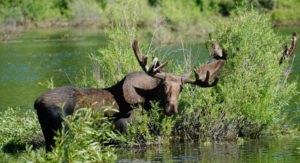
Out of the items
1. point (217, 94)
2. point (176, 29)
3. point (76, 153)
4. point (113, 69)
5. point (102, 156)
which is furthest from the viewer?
point (176, 29)

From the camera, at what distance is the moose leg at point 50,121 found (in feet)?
55.9

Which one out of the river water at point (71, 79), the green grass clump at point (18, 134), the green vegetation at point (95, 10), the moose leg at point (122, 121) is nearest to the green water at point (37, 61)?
the river water at point (71, 79)

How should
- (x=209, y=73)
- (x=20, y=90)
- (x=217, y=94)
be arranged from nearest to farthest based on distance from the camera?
(x=209, y=73) → (x=217, y=94) → (x=20, y=90)

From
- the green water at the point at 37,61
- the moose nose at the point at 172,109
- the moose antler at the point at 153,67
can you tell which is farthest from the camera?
the green water at the point at 37,61

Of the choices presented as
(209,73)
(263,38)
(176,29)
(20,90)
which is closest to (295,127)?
(263,38)

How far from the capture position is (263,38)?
20125mm

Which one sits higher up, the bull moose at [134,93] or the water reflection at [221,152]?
the bull moose at [134,93]

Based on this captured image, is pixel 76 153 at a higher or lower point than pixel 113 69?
lower

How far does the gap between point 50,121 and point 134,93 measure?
7.47ft

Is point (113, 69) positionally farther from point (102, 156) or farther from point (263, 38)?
point (102, 156)

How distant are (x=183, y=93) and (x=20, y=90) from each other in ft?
55.3

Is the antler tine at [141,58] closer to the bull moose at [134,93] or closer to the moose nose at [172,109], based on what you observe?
the bull moose at [134,93]

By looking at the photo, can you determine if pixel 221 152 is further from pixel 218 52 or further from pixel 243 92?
pixel 218 52

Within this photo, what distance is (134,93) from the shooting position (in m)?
18.4
